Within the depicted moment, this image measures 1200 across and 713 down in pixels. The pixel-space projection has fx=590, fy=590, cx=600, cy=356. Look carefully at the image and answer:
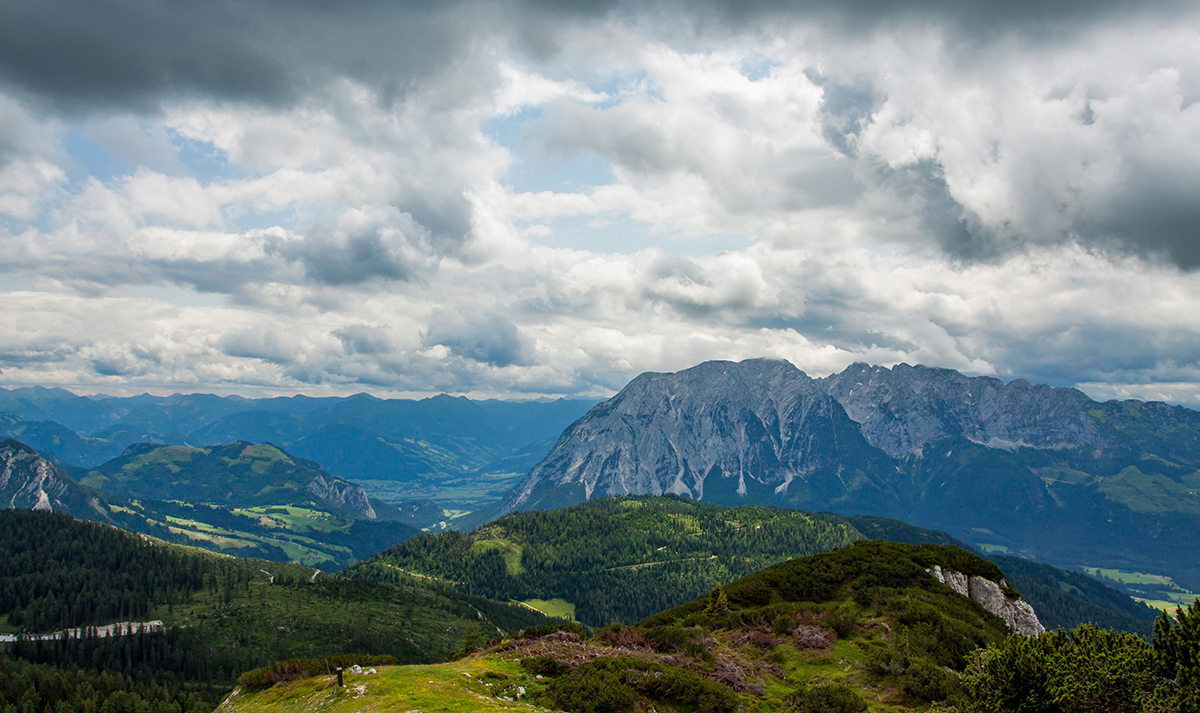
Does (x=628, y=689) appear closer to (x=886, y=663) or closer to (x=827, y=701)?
(x=827, y=701)

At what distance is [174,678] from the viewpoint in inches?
7554

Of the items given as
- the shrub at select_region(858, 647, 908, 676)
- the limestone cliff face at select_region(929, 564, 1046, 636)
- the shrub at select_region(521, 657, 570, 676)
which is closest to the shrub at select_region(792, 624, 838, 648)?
the shrub at select_region(858, 647, 908, 676)

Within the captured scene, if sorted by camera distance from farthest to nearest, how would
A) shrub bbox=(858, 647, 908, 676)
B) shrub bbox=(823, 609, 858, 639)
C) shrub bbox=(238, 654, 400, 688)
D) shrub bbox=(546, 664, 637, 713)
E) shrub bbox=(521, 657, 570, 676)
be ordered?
shrub bbox=(823, 609, 858, 639)
shrub bbox=(238, 654, 400, 688)
shrub bbox=(858, 647, 908, 676)
shrub bbox=(521, 657, 570, 676)
shrub bbox=(546, 664, 637, 713)

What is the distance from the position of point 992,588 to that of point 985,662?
57.0m

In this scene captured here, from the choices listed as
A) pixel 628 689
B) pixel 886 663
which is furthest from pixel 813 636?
pixel 628 689

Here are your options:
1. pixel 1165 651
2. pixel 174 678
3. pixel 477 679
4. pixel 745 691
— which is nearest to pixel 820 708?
pixel 745 691

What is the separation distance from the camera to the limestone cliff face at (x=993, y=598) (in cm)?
8012

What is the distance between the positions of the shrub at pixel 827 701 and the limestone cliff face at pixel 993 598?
49115mm

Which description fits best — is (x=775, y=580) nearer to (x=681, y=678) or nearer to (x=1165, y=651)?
(x=681, y=678)

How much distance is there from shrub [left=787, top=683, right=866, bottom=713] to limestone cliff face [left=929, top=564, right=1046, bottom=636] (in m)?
49.1

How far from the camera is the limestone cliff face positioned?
80125mm

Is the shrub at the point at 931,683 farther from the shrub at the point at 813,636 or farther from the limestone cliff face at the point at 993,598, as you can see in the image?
the limestone cliff face at the point at 993,598

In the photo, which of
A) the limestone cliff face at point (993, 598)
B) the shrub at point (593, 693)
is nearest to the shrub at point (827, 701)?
the shrub at point (593, 693)

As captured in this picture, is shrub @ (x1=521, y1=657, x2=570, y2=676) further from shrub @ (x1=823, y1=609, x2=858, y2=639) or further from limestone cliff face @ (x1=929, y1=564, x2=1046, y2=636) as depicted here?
limestone cliff face @ (x1=929, y1=564, x2=1046, y2=636)
